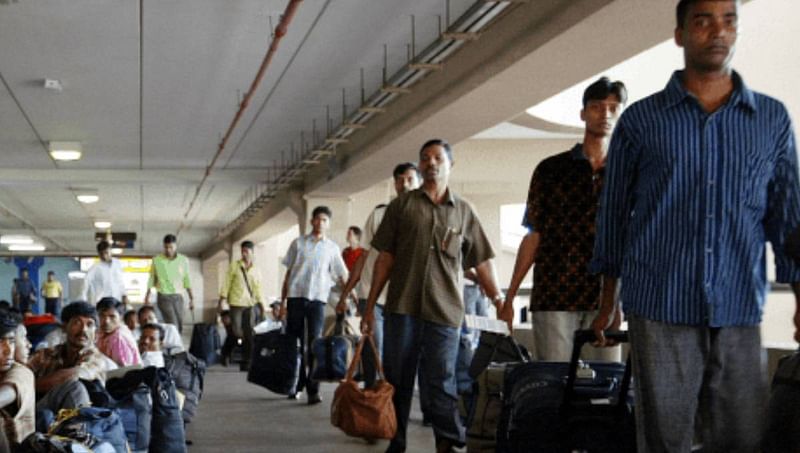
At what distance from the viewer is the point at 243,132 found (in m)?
17.7

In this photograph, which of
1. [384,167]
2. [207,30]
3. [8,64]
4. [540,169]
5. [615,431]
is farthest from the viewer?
[384,167]

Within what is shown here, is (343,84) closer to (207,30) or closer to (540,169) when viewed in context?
(207,30)

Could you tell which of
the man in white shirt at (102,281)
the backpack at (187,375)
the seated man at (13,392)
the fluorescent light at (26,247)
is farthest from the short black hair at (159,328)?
the fluorescent light at (26,247)

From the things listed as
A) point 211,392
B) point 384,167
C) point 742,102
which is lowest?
point 211,392

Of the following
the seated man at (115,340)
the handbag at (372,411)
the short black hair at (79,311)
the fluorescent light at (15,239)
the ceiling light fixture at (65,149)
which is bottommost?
the handbag at (372,411)

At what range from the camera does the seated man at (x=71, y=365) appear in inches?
221

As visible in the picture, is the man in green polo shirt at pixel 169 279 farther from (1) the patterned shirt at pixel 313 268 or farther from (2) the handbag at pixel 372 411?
(2) the handbag at pixel 372 411

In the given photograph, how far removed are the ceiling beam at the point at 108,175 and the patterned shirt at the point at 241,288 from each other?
490 centimetres

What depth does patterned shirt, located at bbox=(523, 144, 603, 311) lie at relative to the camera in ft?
17.3

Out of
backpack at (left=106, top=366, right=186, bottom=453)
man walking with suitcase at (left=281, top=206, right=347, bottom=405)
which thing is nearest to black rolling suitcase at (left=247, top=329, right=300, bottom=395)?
man walking with suitcase at (left=281, top=206, right=347, bottom=405)

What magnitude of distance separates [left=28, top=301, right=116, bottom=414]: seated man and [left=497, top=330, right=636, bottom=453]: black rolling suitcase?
86.0 inches

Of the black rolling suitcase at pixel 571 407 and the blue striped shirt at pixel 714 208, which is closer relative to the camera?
the blue striped shirt at pixel 714 208

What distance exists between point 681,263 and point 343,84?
1081 cm

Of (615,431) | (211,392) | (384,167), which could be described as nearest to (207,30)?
(211,392)
